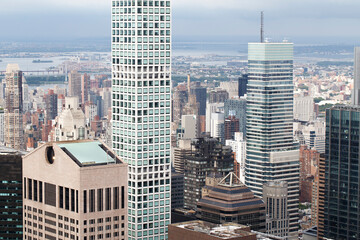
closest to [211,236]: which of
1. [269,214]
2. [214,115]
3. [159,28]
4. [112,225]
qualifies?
[112,225]

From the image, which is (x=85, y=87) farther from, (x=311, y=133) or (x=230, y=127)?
(x=311, y=133)

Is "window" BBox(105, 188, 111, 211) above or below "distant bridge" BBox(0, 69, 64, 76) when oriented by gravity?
below

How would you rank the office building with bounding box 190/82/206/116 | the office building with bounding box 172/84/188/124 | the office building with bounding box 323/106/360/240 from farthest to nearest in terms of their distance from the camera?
1. the office building with bounding box 190/82/206/116
2. the office building with bounding box 172/84/188/124
3. the office building with bounding box 323/106/360/240

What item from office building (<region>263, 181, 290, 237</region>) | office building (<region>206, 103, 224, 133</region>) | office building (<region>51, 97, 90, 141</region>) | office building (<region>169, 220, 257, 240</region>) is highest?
office building (<region>51, 97, 90, 141</region>)

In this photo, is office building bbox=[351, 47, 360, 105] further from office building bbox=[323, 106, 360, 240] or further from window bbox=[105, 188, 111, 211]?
window bbox=[105, 188, 111, 211]

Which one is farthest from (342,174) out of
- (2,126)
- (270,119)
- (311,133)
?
(2,126)

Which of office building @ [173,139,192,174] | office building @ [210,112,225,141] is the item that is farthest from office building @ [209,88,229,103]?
office building @ [173,139,192,174]

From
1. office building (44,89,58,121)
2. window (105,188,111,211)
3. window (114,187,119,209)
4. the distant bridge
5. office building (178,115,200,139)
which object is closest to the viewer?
window (105,188,111,211)

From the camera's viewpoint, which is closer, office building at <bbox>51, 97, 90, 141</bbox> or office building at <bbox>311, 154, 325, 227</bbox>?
office building at <bbox>51, 97, 90, 141</bbox>
